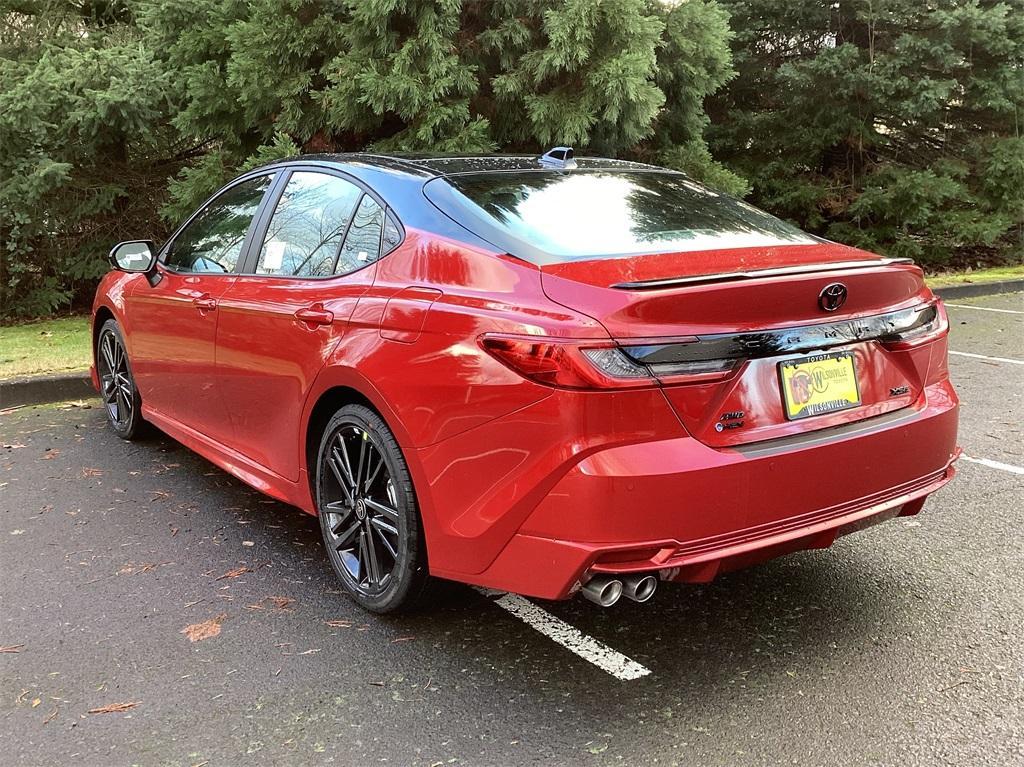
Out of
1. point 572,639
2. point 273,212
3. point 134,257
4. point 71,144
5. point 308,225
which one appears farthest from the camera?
point 71,144

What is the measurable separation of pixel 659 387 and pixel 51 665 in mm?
2084

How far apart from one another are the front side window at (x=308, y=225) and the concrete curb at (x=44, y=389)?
3.32 meters

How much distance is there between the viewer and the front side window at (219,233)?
403 cm

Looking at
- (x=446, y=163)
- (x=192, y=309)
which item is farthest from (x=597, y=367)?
(x=192, y=309)

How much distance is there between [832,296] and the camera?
8.61ft

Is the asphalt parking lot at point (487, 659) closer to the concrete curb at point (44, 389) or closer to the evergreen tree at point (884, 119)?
the concrete curb at point (44, 389)

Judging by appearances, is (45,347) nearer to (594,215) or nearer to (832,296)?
(594,215)

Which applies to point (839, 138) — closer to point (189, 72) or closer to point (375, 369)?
point (189, 72)

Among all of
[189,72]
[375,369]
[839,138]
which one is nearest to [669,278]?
[375,369]

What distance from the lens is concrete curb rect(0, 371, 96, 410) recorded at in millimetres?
6105

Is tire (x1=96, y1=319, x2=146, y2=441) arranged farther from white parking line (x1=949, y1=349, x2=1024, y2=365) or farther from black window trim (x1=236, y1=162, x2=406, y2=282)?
white parking line (x1=949, y1=349, x2=1024, y2=365)

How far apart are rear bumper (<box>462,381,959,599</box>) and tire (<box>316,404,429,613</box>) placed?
1.20 feet

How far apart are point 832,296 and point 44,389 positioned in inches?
218

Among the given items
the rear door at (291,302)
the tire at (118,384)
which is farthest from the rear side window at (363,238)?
the tire at (118,384)
